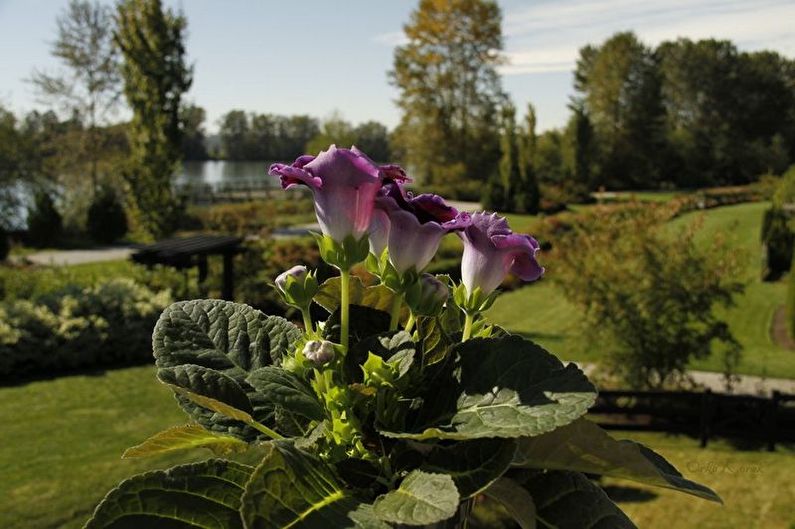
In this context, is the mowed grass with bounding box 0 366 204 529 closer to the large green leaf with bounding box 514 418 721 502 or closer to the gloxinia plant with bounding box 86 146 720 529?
the gloxinia plant with bounding box 86 146 720 529

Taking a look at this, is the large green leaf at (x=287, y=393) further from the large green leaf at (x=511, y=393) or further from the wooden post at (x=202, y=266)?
the wooden post at (x=202, y=266)

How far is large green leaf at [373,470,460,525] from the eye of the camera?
0.63 m

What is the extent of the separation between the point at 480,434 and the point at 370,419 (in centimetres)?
17

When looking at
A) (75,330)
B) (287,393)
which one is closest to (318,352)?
(287,393)

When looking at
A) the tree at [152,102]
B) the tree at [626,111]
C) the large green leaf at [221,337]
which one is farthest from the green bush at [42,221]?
the tree at [626,111]

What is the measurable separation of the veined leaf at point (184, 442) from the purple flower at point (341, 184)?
0.29 meters

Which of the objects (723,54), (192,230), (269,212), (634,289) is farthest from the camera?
(723,54)

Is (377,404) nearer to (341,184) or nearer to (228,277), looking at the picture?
(341,184)

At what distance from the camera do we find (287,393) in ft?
2.52

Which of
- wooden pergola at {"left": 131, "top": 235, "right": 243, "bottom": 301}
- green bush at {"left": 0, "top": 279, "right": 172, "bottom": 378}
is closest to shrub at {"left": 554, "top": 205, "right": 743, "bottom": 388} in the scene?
wooden pergola at {"left": 131, "top": 235, "right": 243, "bottom": 301}

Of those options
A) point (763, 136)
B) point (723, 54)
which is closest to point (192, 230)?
point (763, 136)

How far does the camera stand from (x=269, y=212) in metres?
19.7

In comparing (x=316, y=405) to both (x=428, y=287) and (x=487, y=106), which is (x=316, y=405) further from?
(x=487, y=106)

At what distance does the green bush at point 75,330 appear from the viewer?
8.67m
